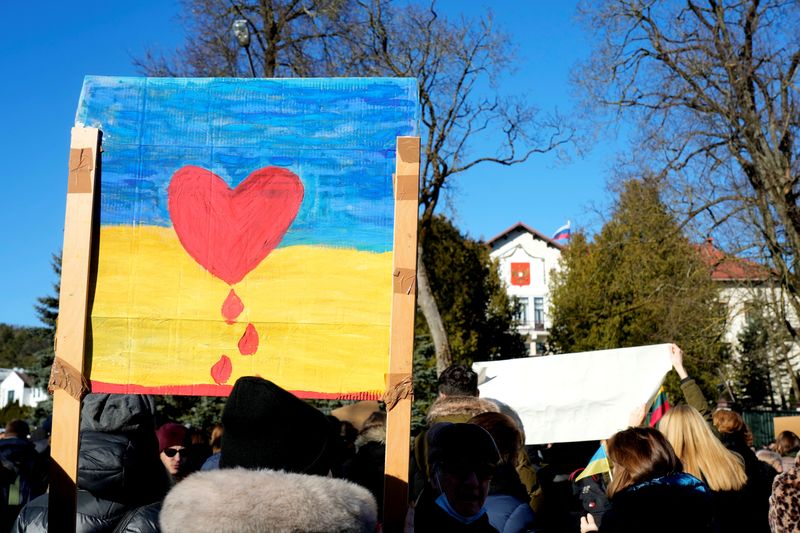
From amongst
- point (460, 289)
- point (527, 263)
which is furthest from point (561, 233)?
point (460, 289)

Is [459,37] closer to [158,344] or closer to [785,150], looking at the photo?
[785,150]

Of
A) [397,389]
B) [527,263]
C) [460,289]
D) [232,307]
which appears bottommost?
[397,389]

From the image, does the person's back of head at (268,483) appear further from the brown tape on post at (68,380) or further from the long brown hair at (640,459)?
the long brown hair at (640,459)

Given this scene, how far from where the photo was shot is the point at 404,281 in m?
3.30

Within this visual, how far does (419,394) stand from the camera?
22.4m

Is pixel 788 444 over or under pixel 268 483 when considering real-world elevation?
under

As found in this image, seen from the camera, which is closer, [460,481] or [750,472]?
[460,481]

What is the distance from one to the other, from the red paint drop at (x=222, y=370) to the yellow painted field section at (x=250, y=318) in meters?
0.02

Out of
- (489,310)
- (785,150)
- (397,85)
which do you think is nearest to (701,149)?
(785,150)

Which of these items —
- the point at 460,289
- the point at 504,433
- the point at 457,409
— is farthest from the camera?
the point at 460,289

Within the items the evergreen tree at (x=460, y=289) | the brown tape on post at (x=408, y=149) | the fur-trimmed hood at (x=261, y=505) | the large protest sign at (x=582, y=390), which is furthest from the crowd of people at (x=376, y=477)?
the evergreen tree at (x=460, y=289)

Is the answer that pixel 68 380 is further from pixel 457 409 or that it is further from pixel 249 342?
pixel 457 409

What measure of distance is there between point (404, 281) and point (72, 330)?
1370 millimetres

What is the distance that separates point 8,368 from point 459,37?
82.4 m
